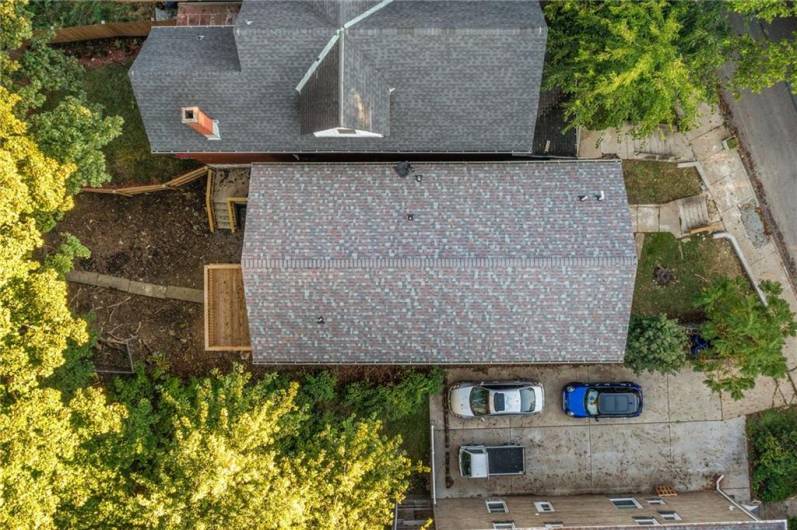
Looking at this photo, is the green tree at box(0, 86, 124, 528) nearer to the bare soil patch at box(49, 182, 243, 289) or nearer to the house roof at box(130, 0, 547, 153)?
the house roof at box(130, 0, 547, 153)

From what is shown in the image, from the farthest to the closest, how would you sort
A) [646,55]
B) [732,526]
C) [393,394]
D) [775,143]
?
[775,143], [393,394], [732,526], [646,55]

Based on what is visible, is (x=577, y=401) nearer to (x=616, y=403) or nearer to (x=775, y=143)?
(x=616, y=403)

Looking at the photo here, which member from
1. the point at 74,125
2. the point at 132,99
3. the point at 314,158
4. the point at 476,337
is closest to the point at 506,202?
the point at 476,337

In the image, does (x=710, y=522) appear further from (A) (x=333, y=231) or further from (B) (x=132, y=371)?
(B) (x=132, y=371)

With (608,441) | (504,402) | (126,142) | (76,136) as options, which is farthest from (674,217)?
(126,142)

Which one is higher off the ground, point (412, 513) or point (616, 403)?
point (616, 403)

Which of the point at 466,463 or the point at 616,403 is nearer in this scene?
the point at 616,403

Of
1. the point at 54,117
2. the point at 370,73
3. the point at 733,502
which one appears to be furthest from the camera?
the point at 733,502
